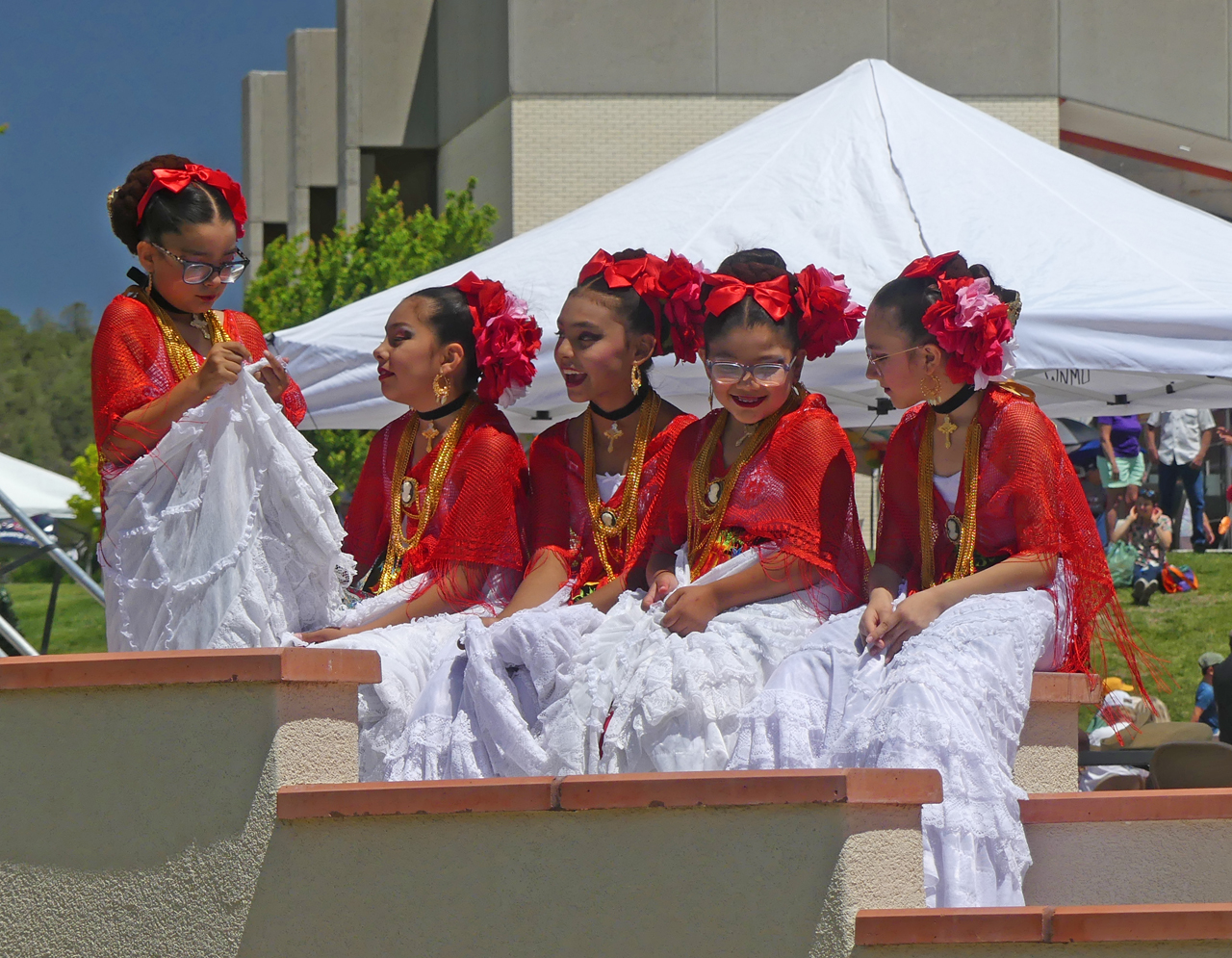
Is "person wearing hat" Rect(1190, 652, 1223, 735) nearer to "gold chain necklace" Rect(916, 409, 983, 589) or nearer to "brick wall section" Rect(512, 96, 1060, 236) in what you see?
"gold chain necklace" Rect(916, 409, 983, 589)

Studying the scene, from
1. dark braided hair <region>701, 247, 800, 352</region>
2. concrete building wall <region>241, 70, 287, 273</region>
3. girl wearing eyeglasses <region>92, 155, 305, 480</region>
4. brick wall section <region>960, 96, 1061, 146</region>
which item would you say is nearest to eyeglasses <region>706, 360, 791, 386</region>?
dark braided hair <region>701, 247, 800, 352</region>

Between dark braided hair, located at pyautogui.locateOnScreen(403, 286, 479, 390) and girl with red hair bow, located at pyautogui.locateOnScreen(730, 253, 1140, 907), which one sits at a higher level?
dark braided hair, located at pyautogui.locateOnScreen(403, 286, 479, 390)

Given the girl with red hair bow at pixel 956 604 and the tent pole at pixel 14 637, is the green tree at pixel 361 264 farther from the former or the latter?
the girl with red hair bow at pixel 956 604

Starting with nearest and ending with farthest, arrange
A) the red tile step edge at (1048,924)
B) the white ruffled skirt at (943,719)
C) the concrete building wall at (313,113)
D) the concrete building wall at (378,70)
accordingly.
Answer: the red tile step edge at (1048,924)
the white ruffled skirt at (943,719)
the concrete building wall at (378,70)
the concrete building wall at (313,113)

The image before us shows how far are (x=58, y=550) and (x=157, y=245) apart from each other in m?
5.03

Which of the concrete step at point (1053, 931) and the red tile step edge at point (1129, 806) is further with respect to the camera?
the red tile step edge at point (1129, 806)

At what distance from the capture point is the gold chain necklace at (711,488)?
4.12m

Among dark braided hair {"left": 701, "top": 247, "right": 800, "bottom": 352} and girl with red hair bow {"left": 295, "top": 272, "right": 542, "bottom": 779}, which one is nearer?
dark braided hair {"left": 701, "top": 247, "right": 800, "bottom": 352}

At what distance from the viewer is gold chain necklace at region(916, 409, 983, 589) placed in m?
3.95

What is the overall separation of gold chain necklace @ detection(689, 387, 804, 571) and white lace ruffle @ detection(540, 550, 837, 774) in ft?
0.59

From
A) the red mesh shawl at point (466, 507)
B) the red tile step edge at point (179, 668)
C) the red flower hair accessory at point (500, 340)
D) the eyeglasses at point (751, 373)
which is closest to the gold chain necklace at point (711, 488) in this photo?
the eyeglasses at point (751, 373)

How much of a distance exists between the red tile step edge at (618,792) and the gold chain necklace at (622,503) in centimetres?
150

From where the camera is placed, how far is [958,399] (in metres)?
4.07

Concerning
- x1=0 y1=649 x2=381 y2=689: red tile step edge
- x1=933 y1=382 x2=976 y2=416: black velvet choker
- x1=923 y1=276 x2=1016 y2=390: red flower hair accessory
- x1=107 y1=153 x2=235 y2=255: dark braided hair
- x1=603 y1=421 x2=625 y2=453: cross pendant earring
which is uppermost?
x1=107 y1=153 x2=235 y2=255: dark braided hair
